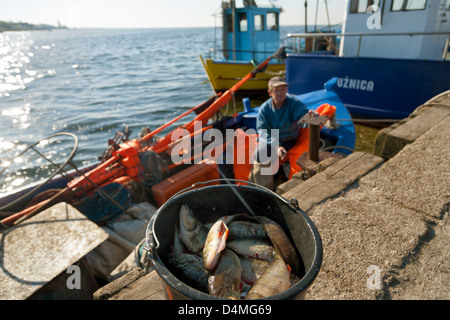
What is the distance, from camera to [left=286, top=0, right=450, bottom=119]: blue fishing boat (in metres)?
6.91

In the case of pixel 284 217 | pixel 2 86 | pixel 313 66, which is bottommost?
pixel 2 86

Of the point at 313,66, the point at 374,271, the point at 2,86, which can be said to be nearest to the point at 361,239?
the point at 374,271

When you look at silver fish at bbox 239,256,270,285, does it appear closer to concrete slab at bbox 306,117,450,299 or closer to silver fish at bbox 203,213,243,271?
silver fish at bbox 203,213,243,271

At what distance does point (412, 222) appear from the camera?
7.16 ft

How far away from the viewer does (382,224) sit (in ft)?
7.21

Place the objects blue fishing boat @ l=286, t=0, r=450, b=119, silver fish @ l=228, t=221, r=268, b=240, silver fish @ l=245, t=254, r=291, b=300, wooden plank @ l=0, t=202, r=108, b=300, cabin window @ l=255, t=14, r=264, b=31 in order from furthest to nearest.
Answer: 1. cabin window @ l=255, t=14, r=264, b=31
2. blue fishing boat @ l=286, t=0, r=450, b=119
3. wooden plank @ l=0, t=202, r=108, b=300
4. silver fish @ l=228, t=221, r=268, b=240
5. silver fish @ l=245, t=254, r=291, b=300

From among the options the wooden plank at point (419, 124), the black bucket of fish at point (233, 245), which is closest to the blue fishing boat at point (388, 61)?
the wooden plank at point (419, 124)

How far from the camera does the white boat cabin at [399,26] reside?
7445 mm

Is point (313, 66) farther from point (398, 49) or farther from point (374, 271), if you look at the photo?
point (374, 271)

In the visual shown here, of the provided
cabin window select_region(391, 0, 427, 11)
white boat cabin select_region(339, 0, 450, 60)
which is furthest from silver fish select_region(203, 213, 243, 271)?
cabin window select_region(391, 0, 427, 11)

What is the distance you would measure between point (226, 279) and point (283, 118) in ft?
11.8

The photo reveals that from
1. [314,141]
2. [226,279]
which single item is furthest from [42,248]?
[314,141]

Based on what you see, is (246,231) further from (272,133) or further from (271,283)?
(272,133)
